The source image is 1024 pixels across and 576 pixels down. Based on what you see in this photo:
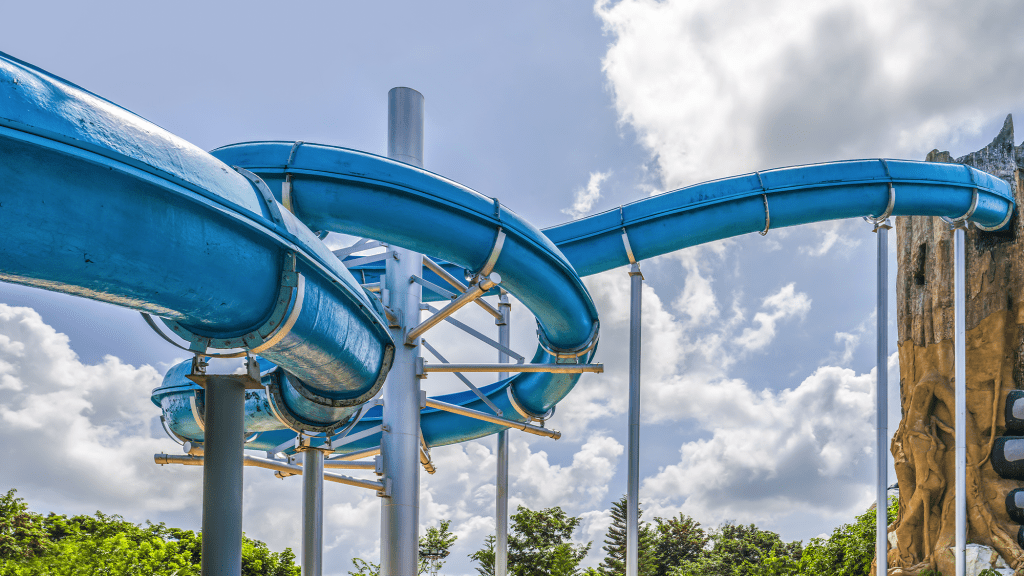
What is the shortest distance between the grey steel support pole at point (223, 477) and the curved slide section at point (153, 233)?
44cm

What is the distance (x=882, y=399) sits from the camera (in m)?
12.0

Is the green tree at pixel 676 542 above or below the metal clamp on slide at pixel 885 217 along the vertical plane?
below

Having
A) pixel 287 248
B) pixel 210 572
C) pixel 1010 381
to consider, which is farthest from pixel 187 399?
pixel 1010 381

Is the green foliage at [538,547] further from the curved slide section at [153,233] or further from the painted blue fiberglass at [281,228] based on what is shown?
the curved slide section at [153,233]

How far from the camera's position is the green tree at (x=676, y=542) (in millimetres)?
28609

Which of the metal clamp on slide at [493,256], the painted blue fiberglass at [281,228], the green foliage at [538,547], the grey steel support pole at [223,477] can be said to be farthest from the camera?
the green foliage at [538,547]

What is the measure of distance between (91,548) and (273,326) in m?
13.2

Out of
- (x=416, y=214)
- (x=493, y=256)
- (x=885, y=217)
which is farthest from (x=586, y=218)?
(x=416, y=214)

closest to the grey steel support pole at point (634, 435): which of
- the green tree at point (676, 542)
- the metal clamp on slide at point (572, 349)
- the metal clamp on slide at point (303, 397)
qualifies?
the metal clamp on slide at point (572, 349)

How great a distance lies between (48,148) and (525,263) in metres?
5.61

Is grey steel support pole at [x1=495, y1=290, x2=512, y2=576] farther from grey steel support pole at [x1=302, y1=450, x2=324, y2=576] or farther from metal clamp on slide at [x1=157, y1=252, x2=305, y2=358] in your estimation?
metal clamp on slide at [x1=157, y1=252, x2=305, y2=358]

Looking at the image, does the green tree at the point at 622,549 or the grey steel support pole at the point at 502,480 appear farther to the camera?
the green tree at the point at 622,549

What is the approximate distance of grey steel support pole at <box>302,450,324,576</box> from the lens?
1071 cm

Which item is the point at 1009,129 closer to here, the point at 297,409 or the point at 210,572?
the point at 297,409
